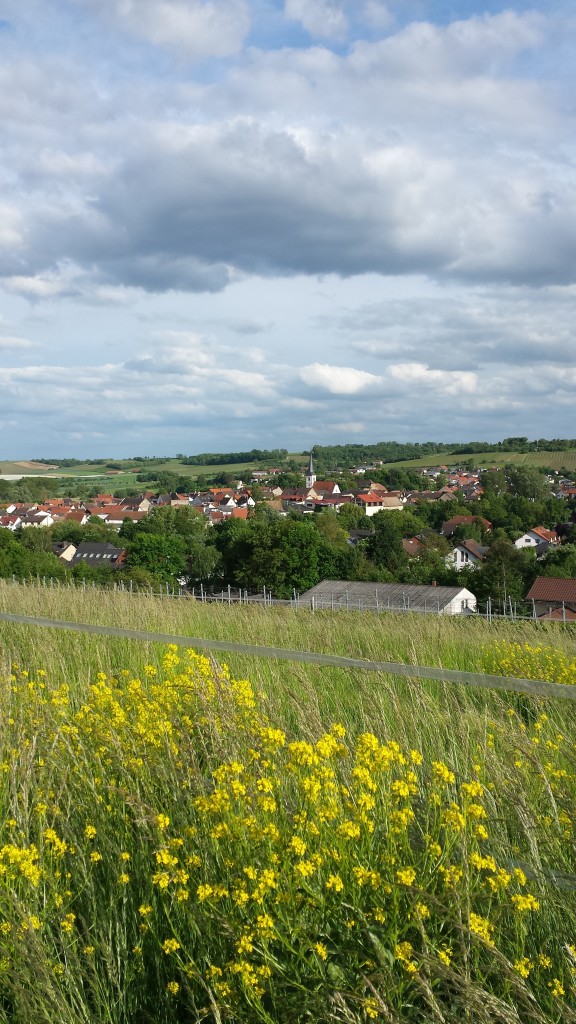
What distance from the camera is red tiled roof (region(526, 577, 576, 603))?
1918 inches

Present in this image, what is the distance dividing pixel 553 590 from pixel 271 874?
51.7 meters

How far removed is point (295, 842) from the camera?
87.7 inches

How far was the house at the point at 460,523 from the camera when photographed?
96.7 meters

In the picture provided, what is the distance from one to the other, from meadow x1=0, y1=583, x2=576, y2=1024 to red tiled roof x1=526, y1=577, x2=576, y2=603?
4706cm

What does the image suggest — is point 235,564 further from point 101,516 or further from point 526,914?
point 101,516

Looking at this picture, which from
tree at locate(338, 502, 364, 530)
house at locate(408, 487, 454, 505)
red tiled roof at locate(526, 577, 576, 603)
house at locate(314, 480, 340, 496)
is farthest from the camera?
house at locate(314, 480, 340, 496)

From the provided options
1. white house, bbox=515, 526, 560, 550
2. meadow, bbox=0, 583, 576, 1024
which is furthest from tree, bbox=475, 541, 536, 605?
meadow, bbox=0, 583, 576, 1024

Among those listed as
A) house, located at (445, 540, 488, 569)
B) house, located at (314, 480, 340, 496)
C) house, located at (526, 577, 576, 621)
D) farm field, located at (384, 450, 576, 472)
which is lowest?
house, located at (445, 540, 488, 569)

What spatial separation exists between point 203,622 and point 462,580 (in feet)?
175

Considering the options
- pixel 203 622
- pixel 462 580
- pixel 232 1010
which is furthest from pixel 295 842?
pixel 462 580

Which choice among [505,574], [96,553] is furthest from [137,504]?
[505,574]

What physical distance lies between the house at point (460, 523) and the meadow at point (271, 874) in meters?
93.6

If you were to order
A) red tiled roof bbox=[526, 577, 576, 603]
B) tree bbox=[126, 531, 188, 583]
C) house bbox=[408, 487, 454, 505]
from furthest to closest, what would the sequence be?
house bbox=[408, 487, 454, 505], tree bbox=[126, 531, 188, 583], red tiled roof bbox=[526, 577, 576, 603]

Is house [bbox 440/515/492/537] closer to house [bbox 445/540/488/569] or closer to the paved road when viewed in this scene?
house [bbox 445/540/488/569]
